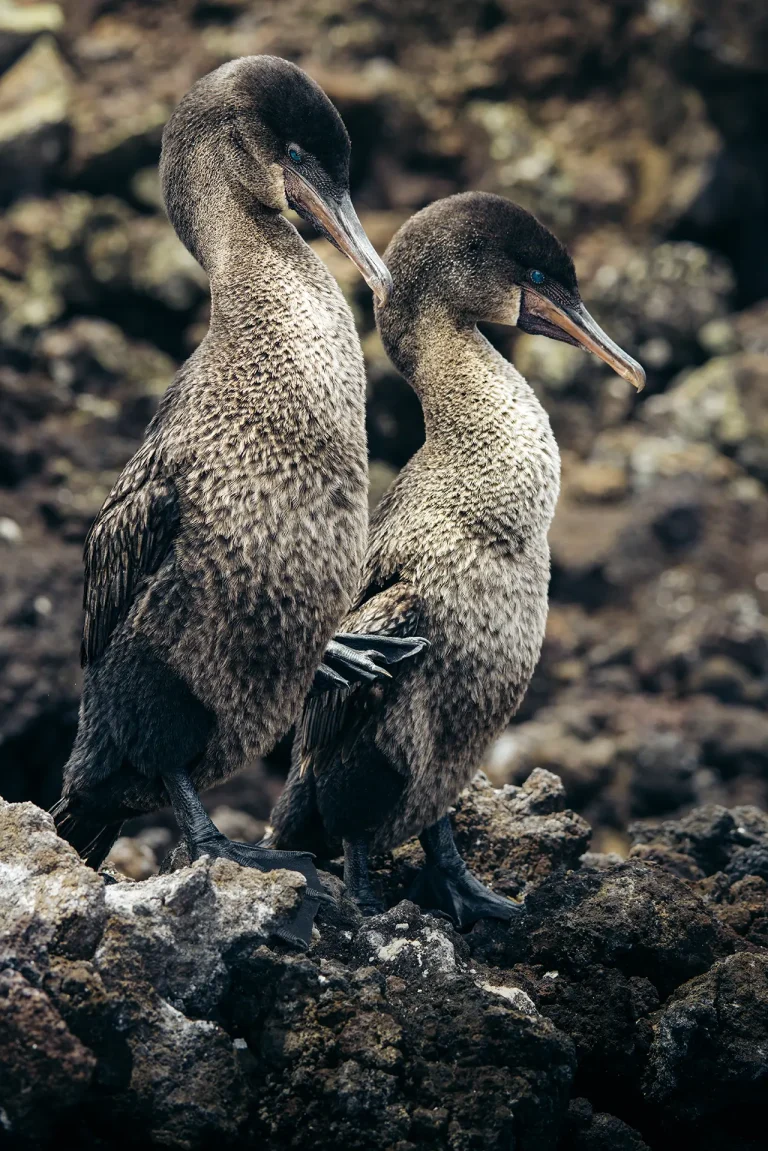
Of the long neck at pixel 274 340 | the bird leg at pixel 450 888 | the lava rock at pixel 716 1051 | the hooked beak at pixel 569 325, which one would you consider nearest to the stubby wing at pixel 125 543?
the long neck at pixel 274 340

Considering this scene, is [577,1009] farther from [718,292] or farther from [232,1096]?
[718,292]

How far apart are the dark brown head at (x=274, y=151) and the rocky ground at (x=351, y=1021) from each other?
2.18 metres

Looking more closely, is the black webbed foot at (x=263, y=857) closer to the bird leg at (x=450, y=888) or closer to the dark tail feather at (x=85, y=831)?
the dark tail feather at (x=85, y=831)

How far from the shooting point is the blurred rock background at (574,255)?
11430 mm

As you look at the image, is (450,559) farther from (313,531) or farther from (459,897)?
(459,897)

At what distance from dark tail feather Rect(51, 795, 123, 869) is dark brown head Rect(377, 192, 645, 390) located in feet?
7.05

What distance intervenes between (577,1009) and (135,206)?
10425mm

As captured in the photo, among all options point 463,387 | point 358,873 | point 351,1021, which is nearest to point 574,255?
point 463,387

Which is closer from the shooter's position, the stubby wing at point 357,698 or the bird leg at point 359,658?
the bird leg at point 359,658

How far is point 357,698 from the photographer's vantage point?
18.4ft

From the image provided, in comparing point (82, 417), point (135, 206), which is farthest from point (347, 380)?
point (135, 206)

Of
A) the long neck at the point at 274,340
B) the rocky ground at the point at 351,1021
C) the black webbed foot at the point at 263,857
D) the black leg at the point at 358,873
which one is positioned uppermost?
the long neck at the point at 274,340

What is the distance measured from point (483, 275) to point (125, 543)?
6.06 feet

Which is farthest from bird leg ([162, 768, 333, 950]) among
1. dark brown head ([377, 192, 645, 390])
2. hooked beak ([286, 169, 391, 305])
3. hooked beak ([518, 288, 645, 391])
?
hooked beak ([518, 288, 645, 391])
